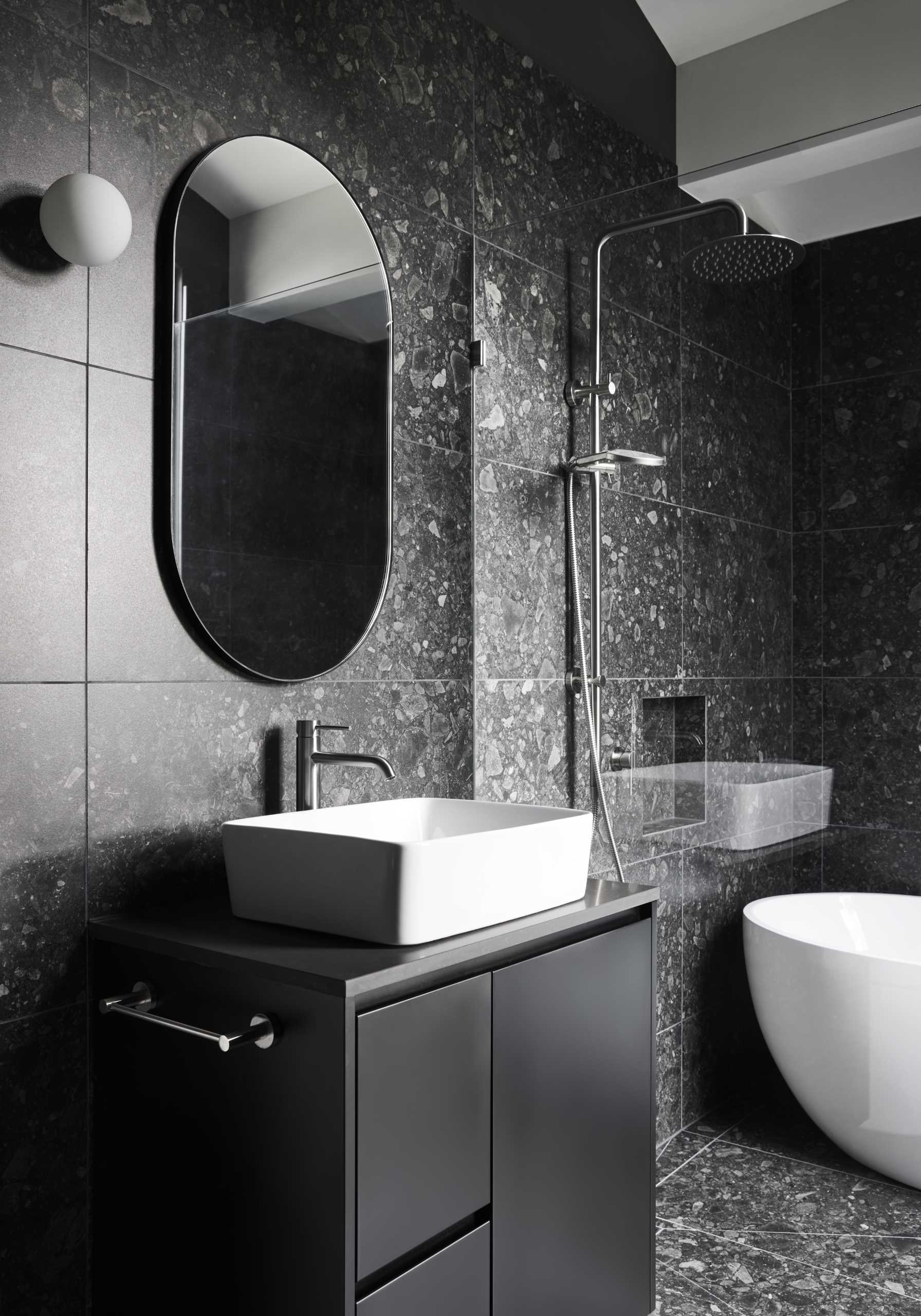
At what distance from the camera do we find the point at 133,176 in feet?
5.85

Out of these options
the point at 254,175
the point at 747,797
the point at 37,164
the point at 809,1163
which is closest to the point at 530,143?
the point at 254,175

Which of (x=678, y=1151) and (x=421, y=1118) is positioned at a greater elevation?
(x=421, y=1118)

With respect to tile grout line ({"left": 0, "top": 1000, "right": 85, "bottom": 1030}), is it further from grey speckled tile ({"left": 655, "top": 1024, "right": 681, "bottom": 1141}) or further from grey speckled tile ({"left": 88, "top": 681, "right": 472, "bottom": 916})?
grey speckled tile ({"left": 655, "top": 1024, "right": 681, "bottom": 1141})

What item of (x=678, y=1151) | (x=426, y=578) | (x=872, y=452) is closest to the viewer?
(x=872, y=452)

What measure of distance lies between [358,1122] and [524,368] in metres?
1.79

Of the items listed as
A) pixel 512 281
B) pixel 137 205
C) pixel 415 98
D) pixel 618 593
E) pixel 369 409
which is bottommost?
pixel 618 593

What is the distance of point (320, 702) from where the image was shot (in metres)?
2.12

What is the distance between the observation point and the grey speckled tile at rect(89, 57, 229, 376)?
1731 millimetres

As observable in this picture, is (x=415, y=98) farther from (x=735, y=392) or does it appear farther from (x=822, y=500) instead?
(x=822, y=500)

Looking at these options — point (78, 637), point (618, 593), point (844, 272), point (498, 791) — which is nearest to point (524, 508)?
point (618, 593)

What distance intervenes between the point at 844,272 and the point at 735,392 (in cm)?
31

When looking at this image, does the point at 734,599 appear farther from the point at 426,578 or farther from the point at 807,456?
the point at 426,578

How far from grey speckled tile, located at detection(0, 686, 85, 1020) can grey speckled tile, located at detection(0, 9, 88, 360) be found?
57 cm

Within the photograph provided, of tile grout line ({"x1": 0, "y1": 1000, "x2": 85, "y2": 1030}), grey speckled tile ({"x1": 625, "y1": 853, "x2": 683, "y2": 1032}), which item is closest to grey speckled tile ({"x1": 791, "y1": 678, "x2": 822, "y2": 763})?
grey speckled tile ({"x1": 625, "y1": 853, "x2": 683, "y2": 1032})
